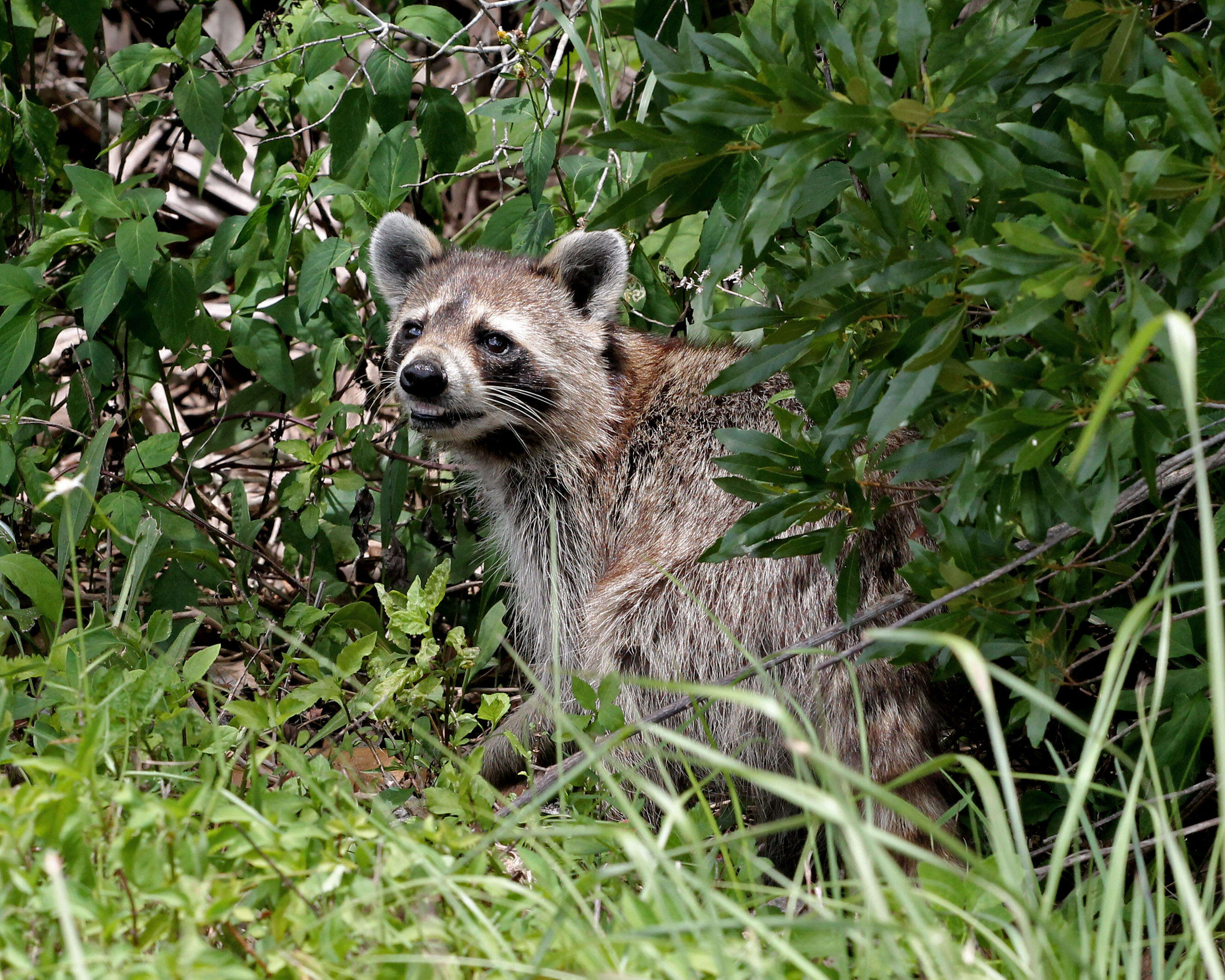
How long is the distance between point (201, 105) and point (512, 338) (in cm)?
136

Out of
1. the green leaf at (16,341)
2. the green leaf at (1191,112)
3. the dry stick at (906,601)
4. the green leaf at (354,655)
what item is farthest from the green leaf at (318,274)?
the green leaf at (1191,112)

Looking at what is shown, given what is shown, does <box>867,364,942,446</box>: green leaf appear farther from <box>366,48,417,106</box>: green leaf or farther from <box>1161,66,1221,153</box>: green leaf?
<box>366,48,417,106</box>: green leaf

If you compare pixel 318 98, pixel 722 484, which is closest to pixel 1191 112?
pixel 722 484

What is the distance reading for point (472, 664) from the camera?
4.10 metres

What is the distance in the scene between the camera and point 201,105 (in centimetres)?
441

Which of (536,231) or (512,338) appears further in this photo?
(512,338)

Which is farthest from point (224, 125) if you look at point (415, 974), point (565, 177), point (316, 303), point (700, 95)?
point (415, 974)

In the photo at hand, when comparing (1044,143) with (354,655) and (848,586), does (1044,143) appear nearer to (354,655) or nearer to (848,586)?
(848,586)

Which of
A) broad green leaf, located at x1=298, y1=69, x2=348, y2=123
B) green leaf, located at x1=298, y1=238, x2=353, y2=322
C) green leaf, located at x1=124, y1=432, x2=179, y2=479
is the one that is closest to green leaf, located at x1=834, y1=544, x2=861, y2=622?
green leaf, located at x1=298, y1=238, x2=353, y2=322

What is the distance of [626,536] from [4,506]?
2272 mm

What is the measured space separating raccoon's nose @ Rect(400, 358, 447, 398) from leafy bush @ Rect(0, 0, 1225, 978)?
42cm

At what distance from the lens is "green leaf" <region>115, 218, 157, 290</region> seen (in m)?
4.32

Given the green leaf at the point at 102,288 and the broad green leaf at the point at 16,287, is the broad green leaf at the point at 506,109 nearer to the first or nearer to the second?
the green leaf at the point at 102,288

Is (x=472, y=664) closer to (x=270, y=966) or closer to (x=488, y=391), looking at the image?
(x=488, y=391)
